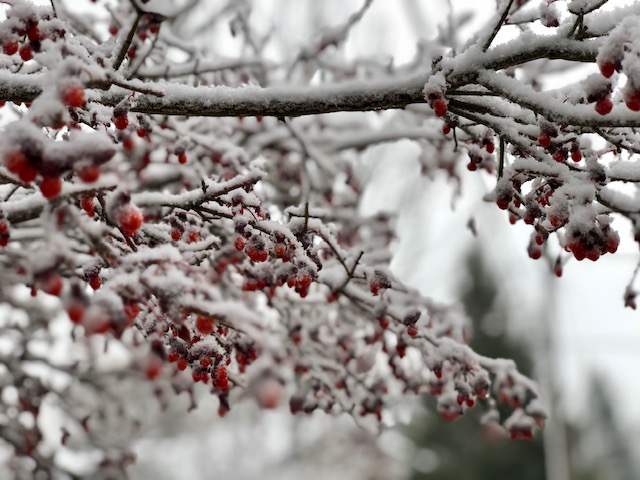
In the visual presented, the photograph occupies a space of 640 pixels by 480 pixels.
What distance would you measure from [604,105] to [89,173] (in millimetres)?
1390

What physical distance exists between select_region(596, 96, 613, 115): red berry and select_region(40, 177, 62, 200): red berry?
1.44 m

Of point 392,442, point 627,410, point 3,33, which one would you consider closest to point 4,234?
point 3,33

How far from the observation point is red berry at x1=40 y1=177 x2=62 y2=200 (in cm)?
138

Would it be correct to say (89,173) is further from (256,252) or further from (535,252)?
(535,252)

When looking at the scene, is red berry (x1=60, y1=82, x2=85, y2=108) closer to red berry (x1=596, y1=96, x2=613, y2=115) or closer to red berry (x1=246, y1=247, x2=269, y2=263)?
red berry (x1=246, y1=247, x2=269, y2=263)

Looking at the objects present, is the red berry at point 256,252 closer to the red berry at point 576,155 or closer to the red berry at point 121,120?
the red berry at point 121,120

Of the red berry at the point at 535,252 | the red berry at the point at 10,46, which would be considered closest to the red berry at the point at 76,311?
the red berry at the point at 10,46

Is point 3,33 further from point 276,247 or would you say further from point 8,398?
point 8,398

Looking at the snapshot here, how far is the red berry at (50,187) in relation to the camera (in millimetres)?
1380

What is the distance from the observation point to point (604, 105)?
1.81m

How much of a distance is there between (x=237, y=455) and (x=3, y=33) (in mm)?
22908

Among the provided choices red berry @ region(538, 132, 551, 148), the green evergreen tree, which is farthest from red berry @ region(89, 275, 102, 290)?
the green evergreen tree

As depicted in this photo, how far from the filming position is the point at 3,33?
2002 millimetres

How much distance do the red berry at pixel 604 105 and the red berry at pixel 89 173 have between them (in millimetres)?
1354
